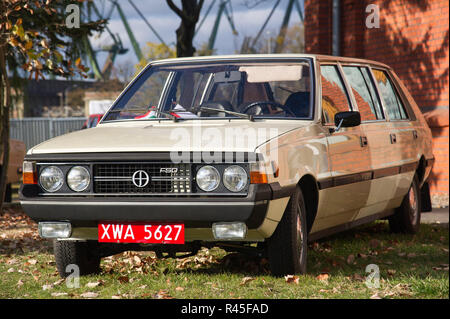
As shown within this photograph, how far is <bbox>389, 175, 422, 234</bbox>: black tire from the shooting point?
29.1 ft

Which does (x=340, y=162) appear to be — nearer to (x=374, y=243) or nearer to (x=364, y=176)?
(x=364, y=176)

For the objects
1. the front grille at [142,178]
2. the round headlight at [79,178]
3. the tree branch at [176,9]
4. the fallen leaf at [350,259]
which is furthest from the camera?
the tree branch at [176,9]

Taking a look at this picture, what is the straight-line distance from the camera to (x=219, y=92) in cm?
735

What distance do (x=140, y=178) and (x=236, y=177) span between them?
0.68 meters

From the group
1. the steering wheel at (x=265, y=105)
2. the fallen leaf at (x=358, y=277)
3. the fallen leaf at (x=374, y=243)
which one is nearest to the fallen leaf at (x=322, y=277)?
the fallen leaf at (x=358, y=277)

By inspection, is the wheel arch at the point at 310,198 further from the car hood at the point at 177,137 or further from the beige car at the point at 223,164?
the car hood at the point at 177,137

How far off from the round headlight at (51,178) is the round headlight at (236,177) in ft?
4.09

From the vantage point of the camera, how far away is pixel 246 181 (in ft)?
17.9

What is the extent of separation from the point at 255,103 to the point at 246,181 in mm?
1575

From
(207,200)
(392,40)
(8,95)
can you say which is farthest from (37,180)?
(392,40)

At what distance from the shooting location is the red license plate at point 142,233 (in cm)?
555

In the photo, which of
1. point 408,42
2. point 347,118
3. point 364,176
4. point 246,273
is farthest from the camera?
point 408,42

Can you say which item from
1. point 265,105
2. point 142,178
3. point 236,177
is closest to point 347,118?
point 265,105
